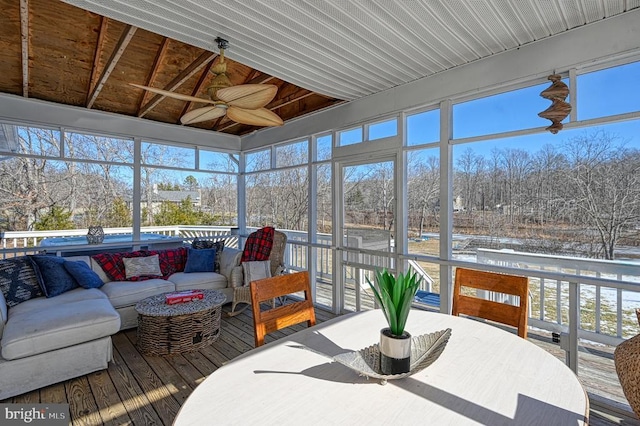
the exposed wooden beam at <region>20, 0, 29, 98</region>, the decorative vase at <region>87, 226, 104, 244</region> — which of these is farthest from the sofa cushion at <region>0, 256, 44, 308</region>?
the exposed wooden beam at <region>20, 0, 29, 98</region>

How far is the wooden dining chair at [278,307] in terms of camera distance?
5.40 ft

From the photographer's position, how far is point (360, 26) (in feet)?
8.38

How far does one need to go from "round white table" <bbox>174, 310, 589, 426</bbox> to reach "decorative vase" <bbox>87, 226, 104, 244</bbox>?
4.69 meters

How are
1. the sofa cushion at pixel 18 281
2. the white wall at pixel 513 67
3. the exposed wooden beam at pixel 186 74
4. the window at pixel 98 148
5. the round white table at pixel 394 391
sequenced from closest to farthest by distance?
the round white table at pixel 394 391 < the white wall at pixel 513 67 < the sofa cushion at pixel 18 281 < the exposed wooden beam at pixel 186 74 < the window at pixel 98 148

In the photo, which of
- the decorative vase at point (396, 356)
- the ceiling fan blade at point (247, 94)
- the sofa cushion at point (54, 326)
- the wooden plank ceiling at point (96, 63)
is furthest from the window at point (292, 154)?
the decorative vase at point (396, 356)

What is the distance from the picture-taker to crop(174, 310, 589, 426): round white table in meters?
0.95

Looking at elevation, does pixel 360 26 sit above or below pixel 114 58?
below

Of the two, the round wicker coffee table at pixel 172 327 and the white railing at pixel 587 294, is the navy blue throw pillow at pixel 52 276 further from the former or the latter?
the white railing at pixel 587 294

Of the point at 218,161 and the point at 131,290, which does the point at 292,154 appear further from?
the point at 131,290

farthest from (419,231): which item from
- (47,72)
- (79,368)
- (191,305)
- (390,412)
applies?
(47,72)

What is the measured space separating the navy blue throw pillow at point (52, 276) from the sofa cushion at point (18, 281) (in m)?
0.05

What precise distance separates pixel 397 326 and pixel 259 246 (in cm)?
385

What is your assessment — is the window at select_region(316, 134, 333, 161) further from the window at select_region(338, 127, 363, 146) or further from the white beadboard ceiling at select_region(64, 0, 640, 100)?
the white beadboard ceiling at select_region(64, 0, 640, 100)

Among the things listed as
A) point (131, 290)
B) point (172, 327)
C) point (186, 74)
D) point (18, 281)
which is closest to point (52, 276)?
point (18, 281)
